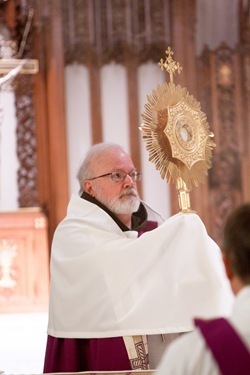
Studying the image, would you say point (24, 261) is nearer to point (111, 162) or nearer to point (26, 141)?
point (26, 141)

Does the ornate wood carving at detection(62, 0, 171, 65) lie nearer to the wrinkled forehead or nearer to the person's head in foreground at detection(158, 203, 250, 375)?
the wrinkled forehead

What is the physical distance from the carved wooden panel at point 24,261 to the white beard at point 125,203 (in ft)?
14.7

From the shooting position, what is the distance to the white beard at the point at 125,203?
9.79 ft

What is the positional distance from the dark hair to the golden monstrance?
4.17 feet

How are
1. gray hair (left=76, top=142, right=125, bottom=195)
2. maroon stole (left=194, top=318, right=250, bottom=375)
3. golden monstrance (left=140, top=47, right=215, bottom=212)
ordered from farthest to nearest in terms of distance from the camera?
1. gray hair (left=76, top=142, right=125, bottom=195)
2. golden monstrance (left=140, top=47, right=215, bottom=212)
3. maroon stole (left=194, top=318, right=250, bottom=375)

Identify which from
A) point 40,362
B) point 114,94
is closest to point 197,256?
point 40,362

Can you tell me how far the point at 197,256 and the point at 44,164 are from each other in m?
5.45

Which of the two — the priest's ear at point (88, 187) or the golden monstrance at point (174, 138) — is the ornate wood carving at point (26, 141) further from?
the golden monstrance at point (174, 138)

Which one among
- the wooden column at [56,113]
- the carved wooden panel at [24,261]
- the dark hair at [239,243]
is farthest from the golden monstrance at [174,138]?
the wooden column at [56,113]

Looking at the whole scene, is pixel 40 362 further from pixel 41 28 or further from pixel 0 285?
pixel 41 28

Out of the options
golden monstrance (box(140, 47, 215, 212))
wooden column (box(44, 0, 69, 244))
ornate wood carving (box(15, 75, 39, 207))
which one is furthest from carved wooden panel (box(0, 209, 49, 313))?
golden monstrance (box(140, 47, 215, 212))

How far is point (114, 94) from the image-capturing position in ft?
26.4

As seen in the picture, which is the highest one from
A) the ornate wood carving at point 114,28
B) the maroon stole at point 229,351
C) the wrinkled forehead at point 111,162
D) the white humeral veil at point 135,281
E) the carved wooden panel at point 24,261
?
the ornate wood carving at point 114,28

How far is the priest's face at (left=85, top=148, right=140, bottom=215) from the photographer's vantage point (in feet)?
9.87
